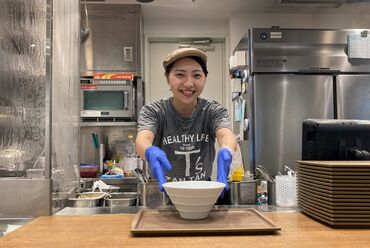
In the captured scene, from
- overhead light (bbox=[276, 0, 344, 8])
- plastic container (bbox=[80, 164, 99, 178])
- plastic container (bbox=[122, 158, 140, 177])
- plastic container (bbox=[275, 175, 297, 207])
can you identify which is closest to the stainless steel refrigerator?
overhead light (bbox=[276, 0, 344, 8])

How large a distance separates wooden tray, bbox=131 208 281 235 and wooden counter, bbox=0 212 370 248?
20 millimetres

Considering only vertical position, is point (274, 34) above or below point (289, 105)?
above

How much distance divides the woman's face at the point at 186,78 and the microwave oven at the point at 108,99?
205cm

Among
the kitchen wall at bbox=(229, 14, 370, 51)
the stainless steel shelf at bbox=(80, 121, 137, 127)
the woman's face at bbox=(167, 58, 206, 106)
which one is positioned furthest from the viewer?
the kitchen wall at bbox=(229, 14, 370, 51)

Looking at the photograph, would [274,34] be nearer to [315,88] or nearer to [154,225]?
[315,88]

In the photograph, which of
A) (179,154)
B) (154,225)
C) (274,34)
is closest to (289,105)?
(274,34)

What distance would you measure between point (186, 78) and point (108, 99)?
86.8 inches

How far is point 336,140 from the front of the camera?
1179mm

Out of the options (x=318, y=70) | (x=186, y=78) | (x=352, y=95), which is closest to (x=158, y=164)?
(x=186, y=78)

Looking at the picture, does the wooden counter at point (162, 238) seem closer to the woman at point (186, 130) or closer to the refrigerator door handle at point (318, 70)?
the woman at point (186, 130)

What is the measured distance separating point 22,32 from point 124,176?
6.42 feet

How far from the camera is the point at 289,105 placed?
9.91 feet

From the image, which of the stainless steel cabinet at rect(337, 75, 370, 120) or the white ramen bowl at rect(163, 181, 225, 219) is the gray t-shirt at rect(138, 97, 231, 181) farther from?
the stainless steel cabinet at rect(337, 75, 370, 120)

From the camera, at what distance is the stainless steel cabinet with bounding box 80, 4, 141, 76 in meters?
3.55
